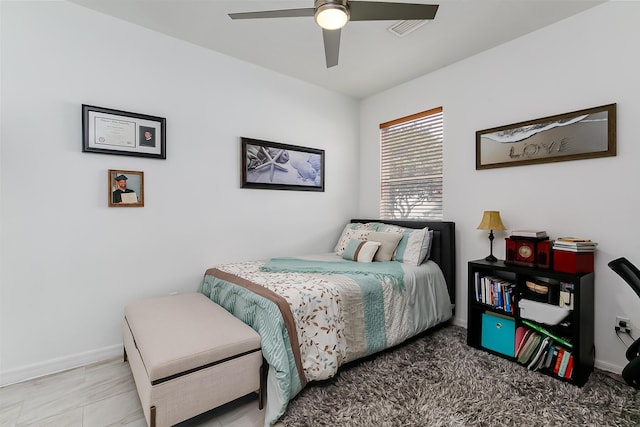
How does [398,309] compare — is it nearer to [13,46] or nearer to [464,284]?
[464,284]

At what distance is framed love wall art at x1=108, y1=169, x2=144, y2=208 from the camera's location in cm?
242

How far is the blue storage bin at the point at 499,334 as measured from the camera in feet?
7.86

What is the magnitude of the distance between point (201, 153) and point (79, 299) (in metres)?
1.51

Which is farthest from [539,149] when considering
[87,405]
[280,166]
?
[87,405]

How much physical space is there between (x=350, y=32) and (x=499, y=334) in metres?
2.75

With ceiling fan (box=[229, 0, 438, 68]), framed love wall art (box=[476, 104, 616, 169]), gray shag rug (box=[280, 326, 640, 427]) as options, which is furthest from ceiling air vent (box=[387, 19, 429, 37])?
gray shag rug (box=[280, 326, 640, 427])

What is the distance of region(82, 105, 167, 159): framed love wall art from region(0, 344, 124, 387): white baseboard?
1545 mm

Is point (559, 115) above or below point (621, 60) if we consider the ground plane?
below

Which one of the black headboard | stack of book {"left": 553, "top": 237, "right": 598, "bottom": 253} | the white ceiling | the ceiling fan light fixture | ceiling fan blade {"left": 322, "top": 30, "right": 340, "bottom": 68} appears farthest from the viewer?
the black headboard

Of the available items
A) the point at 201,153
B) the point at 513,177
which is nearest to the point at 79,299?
the point at 201,153

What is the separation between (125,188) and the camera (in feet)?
8.15

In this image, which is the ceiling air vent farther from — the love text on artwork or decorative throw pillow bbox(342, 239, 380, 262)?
decorative throw pillow bbox(342, 239, 380, 262)

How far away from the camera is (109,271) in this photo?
2.44 m

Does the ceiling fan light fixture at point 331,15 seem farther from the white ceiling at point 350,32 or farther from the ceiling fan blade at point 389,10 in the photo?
the white ceiling at point 350,32
